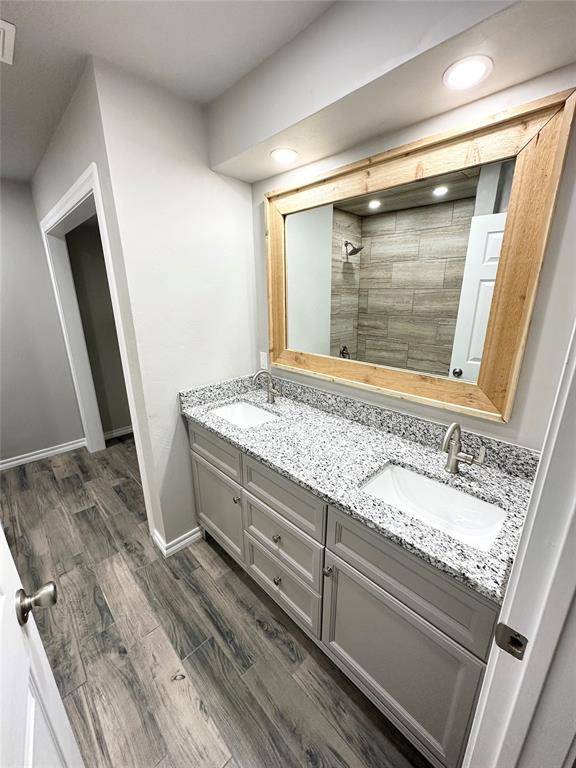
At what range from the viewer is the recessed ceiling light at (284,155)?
1.42 m

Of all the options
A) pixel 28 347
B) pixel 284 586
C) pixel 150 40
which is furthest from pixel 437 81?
pixel 28 347

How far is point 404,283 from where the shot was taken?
1.37 m

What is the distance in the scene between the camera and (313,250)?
5.63ft

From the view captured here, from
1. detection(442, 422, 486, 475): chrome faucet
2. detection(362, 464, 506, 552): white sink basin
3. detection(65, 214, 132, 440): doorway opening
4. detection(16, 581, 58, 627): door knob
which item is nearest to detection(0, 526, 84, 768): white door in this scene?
detection(16, 581, 58, 627): door knob

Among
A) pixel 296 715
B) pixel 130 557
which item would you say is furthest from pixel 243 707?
pixel 130 557

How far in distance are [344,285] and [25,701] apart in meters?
1.68

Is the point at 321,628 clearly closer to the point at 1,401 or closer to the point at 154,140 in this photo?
the point at 154,140

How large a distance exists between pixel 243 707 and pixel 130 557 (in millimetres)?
1056

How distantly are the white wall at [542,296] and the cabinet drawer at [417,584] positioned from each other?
619mm

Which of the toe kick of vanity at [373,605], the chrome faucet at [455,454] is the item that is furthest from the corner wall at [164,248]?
the chrome faucet at [455,454]

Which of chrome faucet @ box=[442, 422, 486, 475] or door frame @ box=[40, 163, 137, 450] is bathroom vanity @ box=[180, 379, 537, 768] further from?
door frame @ box=[40, 163, 137, 450]

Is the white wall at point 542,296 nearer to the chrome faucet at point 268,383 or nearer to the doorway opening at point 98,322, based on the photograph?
the chrome faucet at point 268,383

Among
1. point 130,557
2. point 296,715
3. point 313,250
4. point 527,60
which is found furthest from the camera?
point 130,557

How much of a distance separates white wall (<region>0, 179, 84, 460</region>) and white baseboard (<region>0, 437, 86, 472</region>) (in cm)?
3
